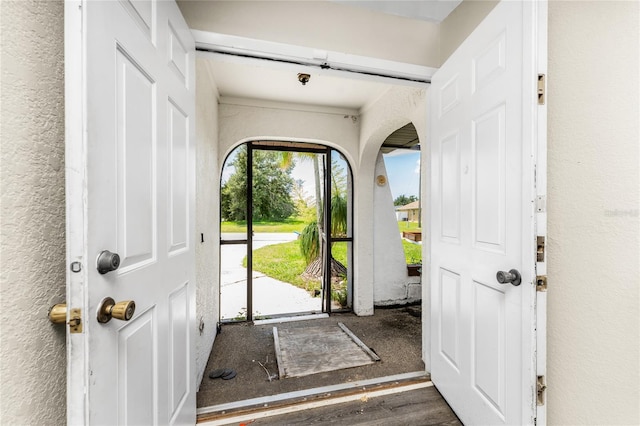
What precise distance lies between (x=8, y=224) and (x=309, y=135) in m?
2.80

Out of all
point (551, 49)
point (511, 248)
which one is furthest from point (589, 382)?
point (551, 49)

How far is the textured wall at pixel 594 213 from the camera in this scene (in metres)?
0.88

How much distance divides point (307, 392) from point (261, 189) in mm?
2244

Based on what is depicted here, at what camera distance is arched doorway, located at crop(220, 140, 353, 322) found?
3.08m

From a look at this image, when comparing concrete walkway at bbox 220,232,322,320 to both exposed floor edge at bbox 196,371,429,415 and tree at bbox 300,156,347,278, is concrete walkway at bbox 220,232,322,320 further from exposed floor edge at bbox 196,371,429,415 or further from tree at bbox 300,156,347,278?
exposed floor edge at bbox 196,371,429,415

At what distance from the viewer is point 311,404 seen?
157 centimetres

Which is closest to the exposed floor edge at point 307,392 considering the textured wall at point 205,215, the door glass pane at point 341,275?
the textured wall at point 205,215

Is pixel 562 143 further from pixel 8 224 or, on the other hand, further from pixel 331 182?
pixel 331 182

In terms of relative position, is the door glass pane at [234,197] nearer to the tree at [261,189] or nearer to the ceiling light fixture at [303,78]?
the tree at [261,189]

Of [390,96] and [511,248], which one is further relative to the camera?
[390,96]

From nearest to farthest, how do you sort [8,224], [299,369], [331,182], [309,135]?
[8,224] < [299,369] < [309,135] < [331,182]

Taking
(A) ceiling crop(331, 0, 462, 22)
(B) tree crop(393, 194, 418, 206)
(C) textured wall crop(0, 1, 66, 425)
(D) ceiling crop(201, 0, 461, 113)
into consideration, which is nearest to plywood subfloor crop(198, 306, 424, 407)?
(C) textured wall crop(0, 1, 66, 425)

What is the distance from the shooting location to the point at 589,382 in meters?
0.96

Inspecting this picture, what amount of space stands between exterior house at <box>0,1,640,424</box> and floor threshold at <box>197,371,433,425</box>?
865mm
